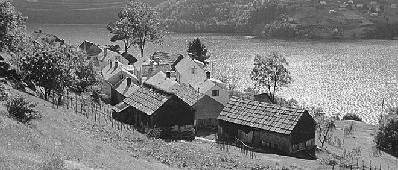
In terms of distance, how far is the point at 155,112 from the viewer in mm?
64938

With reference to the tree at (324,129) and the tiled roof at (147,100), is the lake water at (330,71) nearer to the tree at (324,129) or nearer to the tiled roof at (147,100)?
the tree at (324,129)

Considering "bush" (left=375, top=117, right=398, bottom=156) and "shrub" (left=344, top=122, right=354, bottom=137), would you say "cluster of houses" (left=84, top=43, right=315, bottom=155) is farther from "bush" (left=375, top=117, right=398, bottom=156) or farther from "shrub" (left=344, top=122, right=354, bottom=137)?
"shrub" (left=344, top=122, right=354, bottom=137)

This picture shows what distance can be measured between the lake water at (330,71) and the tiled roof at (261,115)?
4148 cm

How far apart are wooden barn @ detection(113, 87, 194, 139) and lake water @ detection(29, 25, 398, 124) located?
49.0 meters

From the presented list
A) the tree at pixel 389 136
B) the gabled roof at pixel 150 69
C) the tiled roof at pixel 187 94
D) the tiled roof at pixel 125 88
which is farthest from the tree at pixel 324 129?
the gabled roof at pixel 150 69

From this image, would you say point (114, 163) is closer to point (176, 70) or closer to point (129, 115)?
point (129, 115)

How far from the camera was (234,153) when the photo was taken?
5938cm

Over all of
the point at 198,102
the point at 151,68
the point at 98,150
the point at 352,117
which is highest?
the point at 98,150

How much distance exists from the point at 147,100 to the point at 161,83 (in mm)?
9592

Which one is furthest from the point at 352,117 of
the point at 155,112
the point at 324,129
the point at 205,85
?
the point at 155,112

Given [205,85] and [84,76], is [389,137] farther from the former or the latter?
[84,76]

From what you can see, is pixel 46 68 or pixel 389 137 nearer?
pixel 46 68

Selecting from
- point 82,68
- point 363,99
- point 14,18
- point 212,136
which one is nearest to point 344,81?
point 363,99

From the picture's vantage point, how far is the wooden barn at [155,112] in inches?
2564
